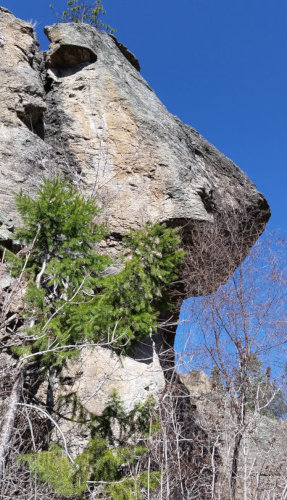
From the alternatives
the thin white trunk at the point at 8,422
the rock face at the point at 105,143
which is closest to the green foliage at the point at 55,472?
the thin white trunk at the point at 8,422

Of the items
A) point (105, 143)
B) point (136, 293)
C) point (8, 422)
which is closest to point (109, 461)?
point (8, 422)

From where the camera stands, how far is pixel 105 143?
10.2 metres

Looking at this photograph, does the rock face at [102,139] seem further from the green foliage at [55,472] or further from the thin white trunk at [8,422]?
the green foliage at [55,472]

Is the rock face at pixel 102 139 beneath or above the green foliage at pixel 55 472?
above

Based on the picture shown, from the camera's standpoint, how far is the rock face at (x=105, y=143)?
30.4ft

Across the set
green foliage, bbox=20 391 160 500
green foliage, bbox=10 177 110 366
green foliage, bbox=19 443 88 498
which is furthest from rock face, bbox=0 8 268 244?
green foliage, bbox=19 443 88 498

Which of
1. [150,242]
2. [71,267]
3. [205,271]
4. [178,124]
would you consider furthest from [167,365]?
[178,124]

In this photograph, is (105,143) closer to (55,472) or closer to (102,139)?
(102,139)

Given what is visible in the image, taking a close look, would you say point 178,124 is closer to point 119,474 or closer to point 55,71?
point 55,71

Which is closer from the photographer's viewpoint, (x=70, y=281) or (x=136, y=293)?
(x=70, y=281)

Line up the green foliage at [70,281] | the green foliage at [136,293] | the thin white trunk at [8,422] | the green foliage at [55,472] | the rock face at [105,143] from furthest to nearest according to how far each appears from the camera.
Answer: the rock face at [105,143] → the green foliage at [136,293] → the green foliage at [70,281] → the green foliage at [55,472] → the thin white trunk at [8,422]

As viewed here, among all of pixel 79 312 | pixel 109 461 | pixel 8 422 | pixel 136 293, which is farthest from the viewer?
pixel 136 293

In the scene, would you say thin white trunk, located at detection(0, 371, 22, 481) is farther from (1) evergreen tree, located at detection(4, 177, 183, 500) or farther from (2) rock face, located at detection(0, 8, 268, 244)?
(2) rock face, located at detection(0, 8, 268, 244)

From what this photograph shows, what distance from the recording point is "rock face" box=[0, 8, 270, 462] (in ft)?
30.4
